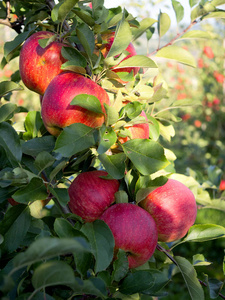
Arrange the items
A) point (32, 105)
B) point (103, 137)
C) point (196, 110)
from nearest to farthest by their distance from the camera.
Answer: point (103, 137)
point (32, 105)
point (196, 110)

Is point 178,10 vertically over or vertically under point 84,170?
over

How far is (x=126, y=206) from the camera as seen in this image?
0.71m

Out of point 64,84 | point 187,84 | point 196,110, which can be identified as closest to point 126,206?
point 64,84

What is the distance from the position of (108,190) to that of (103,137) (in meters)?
0.14

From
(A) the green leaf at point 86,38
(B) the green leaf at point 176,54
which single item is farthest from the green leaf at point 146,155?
(B) the green leaf at point 176,54

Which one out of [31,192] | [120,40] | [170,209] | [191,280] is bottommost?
[191,280]

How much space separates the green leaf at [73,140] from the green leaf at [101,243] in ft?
0.50

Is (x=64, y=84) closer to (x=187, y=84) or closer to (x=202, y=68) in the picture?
(x=202, y=68)

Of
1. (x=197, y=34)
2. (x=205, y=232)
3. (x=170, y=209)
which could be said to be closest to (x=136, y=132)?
(x=170, y=209)

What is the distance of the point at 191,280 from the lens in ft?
2.44

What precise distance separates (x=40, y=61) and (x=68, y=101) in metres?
0.13

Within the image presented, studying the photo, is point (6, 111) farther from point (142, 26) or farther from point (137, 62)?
point (142, 26)

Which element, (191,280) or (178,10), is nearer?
(191,280)

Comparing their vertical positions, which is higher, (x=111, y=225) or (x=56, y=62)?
(x=56, y=62)
